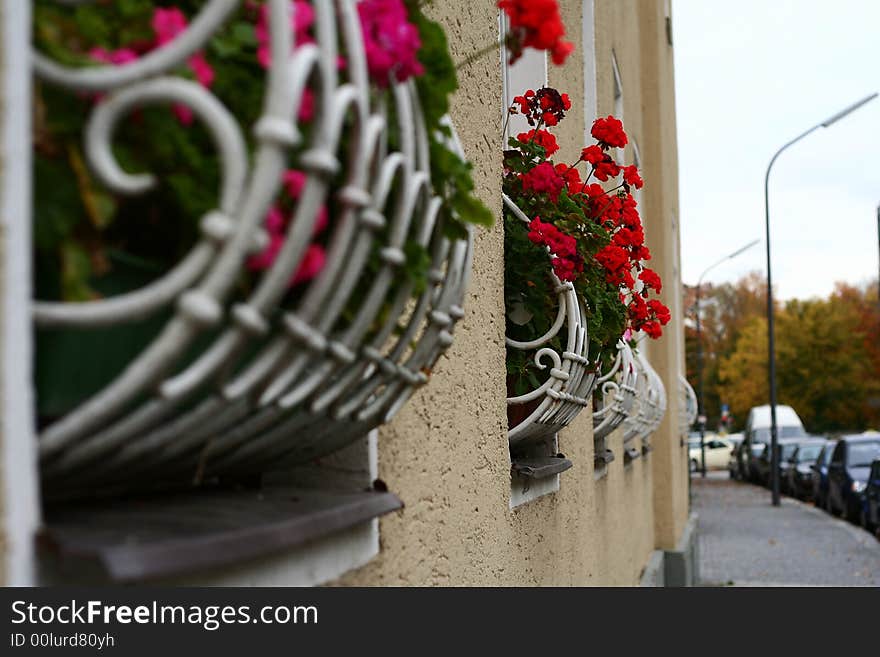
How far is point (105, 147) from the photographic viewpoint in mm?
1109

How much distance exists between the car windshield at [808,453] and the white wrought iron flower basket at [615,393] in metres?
23.1

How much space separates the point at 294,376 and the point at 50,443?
1.00ft

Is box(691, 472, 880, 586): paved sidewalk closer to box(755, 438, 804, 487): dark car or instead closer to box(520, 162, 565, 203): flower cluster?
box(755, 438, 804, 487): dark car

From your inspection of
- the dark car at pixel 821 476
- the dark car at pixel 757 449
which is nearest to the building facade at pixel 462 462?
the dark car at pixel 821 476

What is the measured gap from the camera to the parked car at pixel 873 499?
1733 centimetres

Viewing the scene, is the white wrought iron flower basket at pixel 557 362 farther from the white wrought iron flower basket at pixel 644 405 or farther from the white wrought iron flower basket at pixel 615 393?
the white wrought iron flower basket at pixel 644 405

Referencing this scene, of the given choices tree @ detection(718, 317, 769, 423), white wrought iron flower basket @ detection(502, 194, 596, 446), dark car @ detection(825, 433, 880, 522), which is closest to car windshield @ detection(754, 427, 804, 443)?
dark car @ detection(825, 433, 880, 522)

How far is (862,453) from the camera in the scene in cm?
2055

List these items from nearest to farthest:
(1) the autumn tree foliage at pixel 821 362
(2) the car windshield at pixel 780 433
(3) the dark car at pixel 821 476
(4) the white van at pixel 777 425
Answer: (3) the dark car at pixel 821 476 < (2) the car windshield at pixel 780 433 < (4) the white van at pixel 777 425 < (1) the autumn tree foliage at pixel 821 362

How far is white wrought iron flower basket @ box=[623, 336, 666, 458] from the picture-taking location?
8.28m

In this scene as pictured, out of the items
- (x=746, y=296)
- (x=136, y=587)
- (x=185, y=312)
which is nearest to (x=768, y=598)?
(x=136, y=587)

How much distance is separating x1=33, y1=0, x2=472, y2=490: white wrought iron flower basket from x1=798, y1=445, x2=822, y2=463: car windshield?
94.0 feet

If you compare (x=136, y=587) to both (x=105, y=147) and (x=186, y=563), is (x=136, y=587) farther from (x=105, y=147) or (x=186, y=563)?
(x=105, y=147)

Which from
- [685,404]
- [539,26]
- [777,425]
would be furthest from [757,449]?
[539,26]
